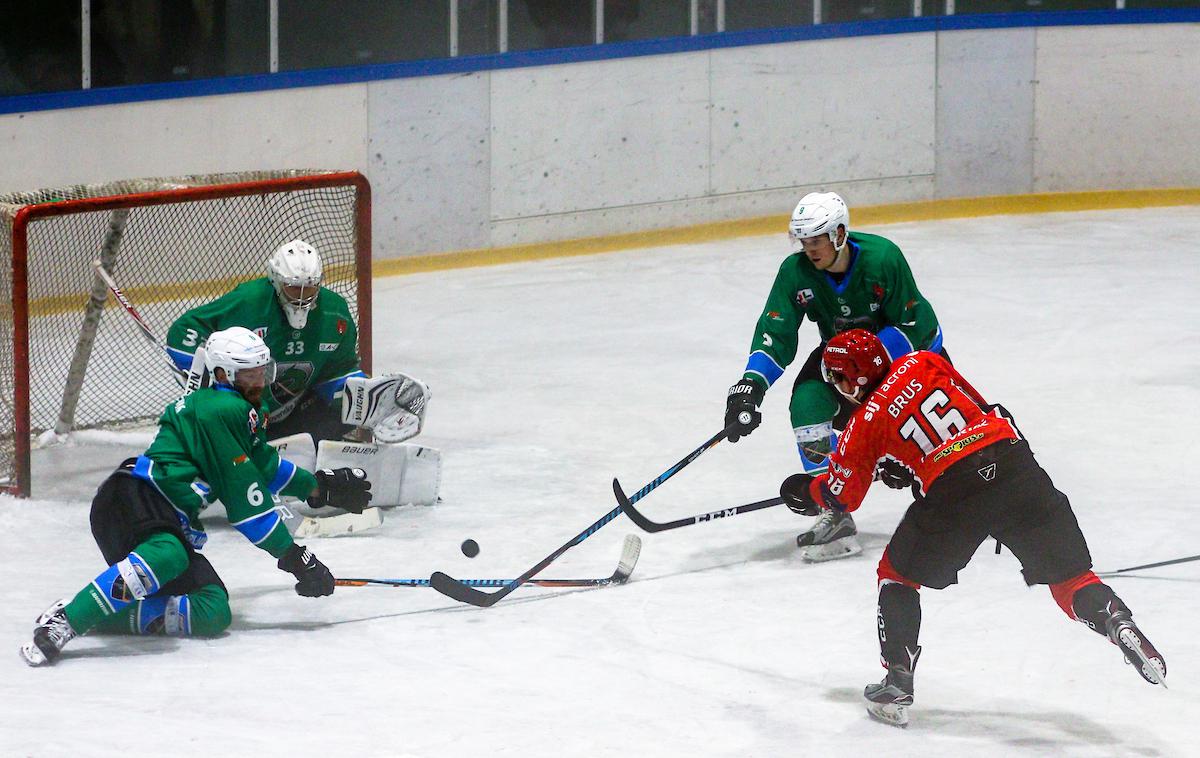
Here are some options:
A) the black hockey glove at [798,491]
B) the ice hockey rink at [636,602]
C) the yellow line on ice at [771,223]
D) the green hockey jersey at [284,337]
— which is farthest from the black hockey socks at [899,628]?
the yellow line on ice at [771,223]

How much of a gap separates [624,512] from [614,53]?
16.5 feet

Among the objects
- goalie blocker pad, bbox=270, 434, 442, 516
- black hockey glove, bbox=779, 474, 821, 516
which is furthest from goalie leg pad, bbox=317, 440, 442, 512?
black hockey glove, bbox=779, 474, 821, 516

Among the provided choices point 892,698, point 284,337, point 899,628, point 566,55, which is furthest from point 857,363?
point 566,55

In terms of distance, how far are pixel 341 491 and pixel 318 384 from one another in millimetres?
781

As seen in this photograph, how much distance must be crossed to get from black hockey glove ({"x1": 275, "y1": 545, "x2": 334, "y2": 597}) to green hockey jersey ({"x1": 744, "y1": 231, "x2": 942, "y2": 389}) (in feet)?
4.48

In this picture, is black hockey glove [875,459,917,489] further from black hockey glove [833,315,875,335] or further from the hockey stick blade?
black hockey glove [833,315,875,335]

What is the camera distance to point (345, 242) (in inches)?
243

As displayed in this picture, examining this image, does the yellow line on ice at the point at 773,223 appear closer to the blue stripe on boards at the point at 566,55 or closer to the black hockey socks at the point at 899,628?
the blue stripe on boards at the point at 566,55

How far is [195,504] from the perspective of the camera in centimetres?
399

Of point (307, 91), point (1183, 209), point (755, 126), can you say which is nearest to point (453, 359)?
point (307, 91)

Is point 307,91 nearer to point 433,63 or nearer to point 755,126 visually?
point 433,63

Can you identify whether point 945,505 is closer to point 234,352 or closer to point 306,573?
point 306,573

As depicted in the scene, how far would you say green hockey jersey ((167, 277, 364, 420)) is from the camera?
16.2 ft

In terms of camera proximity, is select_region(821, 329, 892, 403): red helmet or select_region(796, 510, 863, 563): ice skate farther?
select_region(796, 510, 863, 563): ice skate
